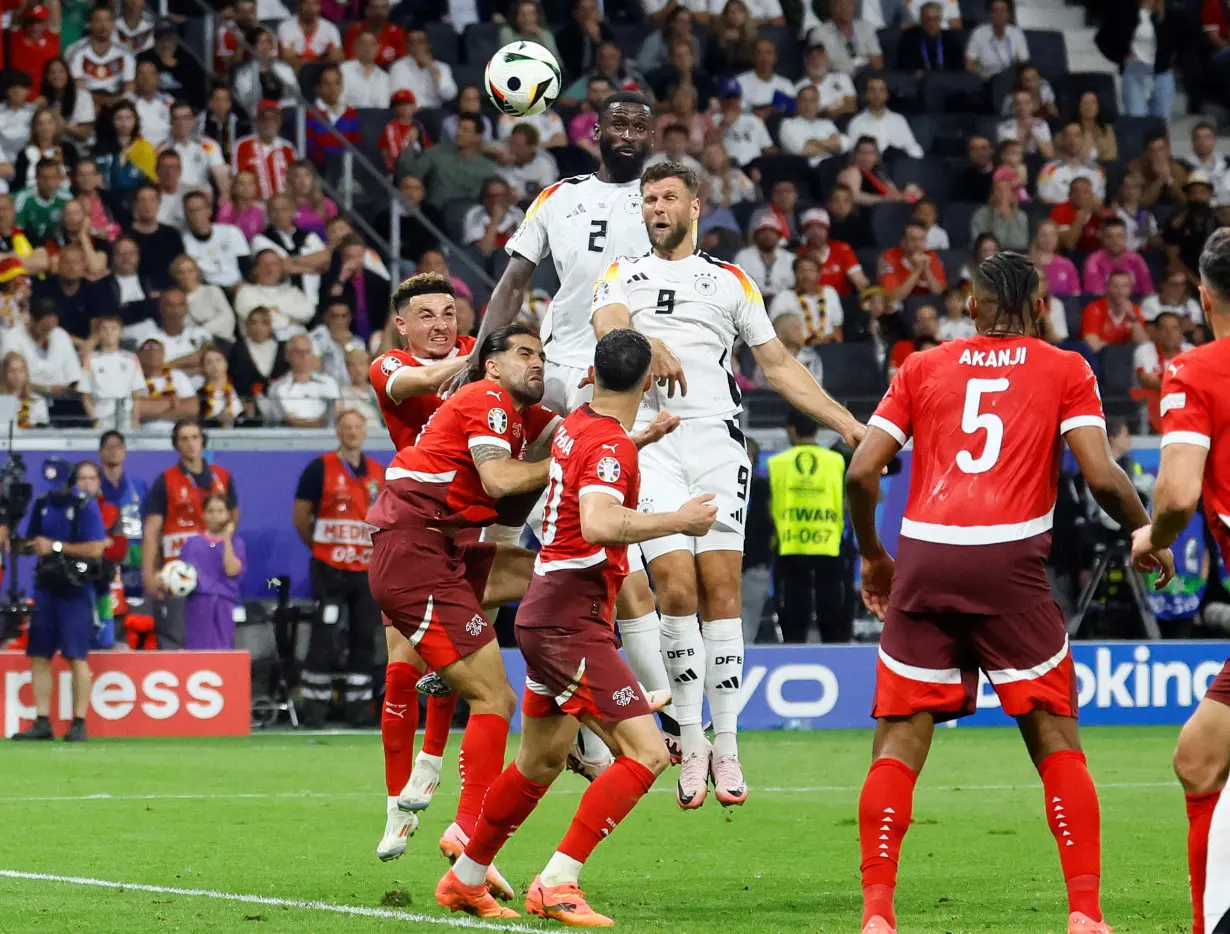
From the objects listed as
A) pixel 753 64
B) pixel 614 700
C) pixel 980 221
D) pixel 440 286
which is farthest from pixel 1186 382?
pixel 753 64

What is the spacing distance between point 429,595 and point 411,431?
1446 mm

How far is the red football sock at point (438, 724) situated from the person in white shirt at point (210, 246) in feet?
31.5

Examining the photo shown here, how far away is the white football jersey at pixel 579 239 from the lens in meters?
9.31

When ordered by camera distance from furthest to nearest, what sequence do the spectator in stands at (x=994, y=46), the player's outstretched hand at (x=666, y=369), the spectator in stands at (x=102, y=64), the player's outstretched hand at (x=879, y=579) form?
the spectator in stands at (x=994, y=46), the spectator in stands at (x=102, y=64), the player's outstretched hand at (x=666, y=369), the player's outstretched hand at (x=879, y=579)

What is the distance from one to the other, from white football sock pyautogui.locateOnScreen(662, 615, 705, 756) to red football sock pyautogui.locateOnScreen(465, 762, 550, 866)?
1.52 m

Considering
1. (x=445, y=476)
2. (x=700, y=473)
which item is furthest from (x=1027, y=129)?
(x=445, y=476)

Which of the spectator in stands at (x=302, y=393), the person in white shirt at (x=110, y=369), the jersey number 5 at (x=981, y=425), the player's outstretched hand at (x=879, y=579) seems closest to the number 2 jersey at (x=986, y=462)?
the jersey number 5 at (x=981, y=425)

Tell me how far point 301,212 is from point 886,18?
840 centimetres

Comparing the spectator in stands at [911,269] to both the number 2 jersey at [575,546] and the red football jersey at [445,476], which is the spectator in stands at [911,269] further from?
the number 2 jersey at [575,546]

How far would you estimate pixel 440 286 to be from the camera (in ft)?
29.5

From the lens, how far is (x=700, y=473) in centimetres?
888

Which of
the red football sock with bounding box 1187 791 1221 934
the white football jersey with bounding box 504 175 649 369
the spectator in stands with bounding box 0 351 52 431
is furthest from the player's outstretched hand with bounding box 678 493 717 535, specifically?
the spectator in stands with bounding box 0 351 52 431

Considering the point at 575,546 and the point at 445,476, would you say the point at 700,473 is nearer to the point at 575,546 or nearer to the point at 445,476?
the point at 445,476

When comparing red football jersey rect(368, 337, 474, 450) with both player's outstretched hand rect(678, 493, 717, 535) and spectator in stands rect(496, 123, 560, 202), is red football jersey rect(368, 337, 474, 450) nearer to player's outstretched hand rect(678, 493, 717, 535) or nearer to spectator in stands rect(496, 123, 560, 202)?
player's outstretched hand rect(678, 493, 717, 535)
